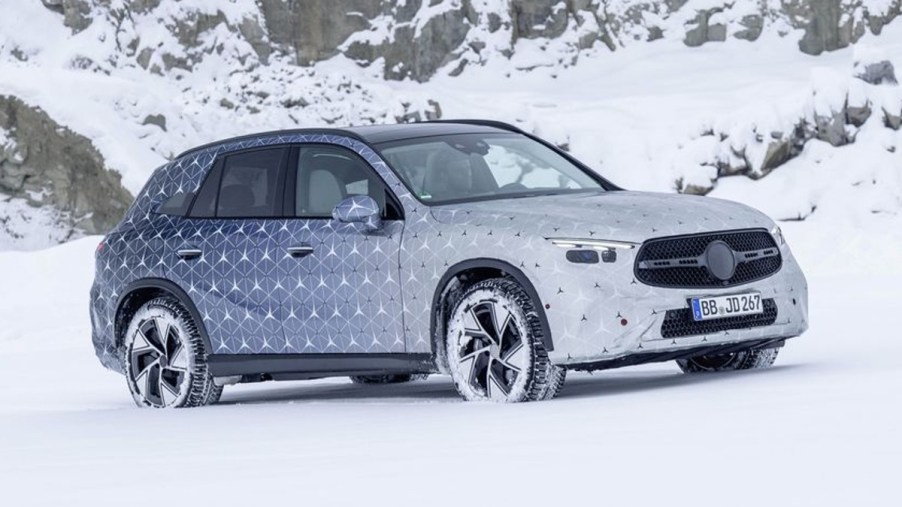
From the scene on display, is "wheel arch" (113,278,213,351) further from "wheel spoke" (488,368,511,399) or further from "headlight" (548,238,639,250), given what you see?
"headlight" (548,238,639,250)

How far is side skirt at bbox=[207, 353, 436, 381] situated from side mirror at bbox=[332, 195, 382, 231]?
66 centimetres

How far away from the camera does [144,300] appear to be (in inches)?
391

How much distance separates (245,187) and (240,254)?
1.62 ft

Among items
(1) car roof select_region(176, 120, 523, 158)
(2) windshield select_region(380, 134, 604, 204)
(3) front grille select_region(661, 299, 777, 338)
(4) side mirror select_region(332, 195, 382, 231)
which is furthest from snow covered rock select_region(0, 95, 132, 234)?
(3) front grille select_region(661, 299, 777, 338)

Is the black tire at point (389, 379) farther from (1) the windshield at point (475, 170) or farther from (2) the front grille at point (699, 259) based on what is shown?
(2) the front grille at point (699, 259)

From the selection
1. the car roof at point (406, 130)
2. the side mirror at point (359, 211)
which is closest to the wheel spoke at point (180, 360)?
the car roof at point (406, 130)

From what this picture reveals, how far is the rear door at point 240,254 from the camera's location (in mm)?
9047

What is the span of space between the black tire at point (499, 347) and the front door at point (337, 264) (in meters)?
0.43

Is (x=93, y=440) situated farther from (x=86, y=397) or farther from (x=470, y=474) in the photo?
(x=86, y=397)

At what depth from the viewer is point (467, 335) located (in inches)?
318

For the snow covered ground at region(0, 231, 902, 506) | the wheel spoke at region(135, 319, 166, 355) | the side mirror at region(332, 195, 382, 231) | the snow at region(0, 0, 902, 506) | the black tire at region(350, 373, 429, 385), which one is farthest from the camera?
the black tire at region(350, 373, 429, 385)

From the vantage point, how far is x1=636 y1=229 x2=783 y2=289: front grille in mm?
7848

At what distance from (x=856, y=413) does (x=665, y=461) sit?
1224 mm

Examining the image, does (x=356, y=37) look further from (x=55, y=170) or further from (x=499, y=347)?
(x=499, y=347)
